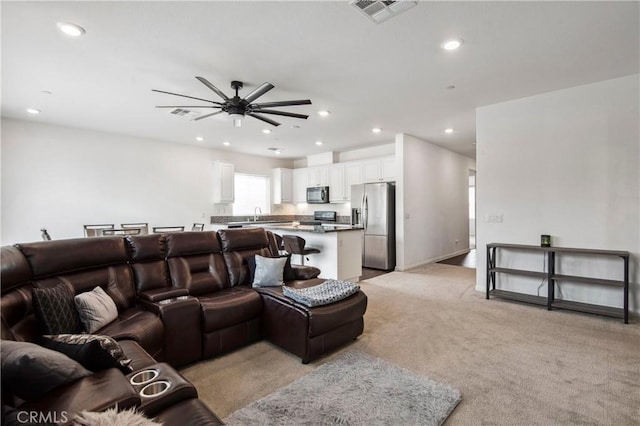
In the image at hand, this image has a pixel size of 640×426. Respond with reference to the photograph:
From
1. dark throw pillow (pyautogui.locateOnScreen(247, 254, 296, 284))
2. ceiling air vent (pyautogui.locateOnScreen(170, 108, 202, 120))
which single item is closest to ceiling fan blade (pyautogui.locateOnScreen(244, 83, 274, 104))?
ceiling air vent (pyautogui.locateOnScreen(170, 108, 202, 120))

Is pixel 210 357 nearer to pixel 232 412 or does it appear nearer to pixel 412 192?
pixel 232 412

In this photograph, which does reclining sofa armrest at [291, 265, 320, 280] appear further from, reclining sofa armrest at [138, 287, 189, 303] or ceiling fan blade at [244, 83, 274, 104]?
ceiling fan blade at [244, 83, 274, 104]

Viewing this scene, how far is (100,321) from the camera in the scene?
215 centimetres

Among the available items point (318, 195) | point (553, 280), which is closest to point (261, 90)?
point (553, 280)

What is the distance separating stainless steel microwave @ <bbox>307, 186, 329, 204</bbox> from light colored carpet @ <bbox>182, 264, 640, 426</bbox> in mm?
4048

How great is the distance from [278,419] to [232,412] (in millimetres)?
316

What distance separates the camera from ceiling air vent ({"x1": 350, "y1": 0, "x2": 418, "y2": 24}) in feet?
6.95

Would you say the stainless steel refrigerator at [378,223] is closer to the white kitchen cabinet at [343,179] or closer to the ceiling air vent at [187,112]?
the white kitchen cabinet at [343,179]

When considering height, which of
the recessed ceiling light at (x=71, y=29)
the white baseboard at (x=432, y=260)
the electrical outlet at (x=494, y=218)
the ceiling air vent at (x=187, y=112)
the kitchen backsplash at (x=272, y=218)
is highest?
the recessed ceiling light at (x=71, y=29)

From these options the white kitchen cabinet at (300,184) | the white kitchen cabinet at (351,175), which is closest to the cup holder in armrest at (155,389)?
the white kitchen cabinet at (351,175)

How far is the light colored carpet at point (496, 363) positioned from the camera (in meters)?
1.94

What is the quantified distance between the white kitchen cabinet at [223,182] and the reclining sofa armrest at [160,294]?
4.63 metres

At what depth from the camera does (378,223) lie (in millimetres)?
6188

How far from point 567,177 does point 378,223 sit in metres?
3.13
